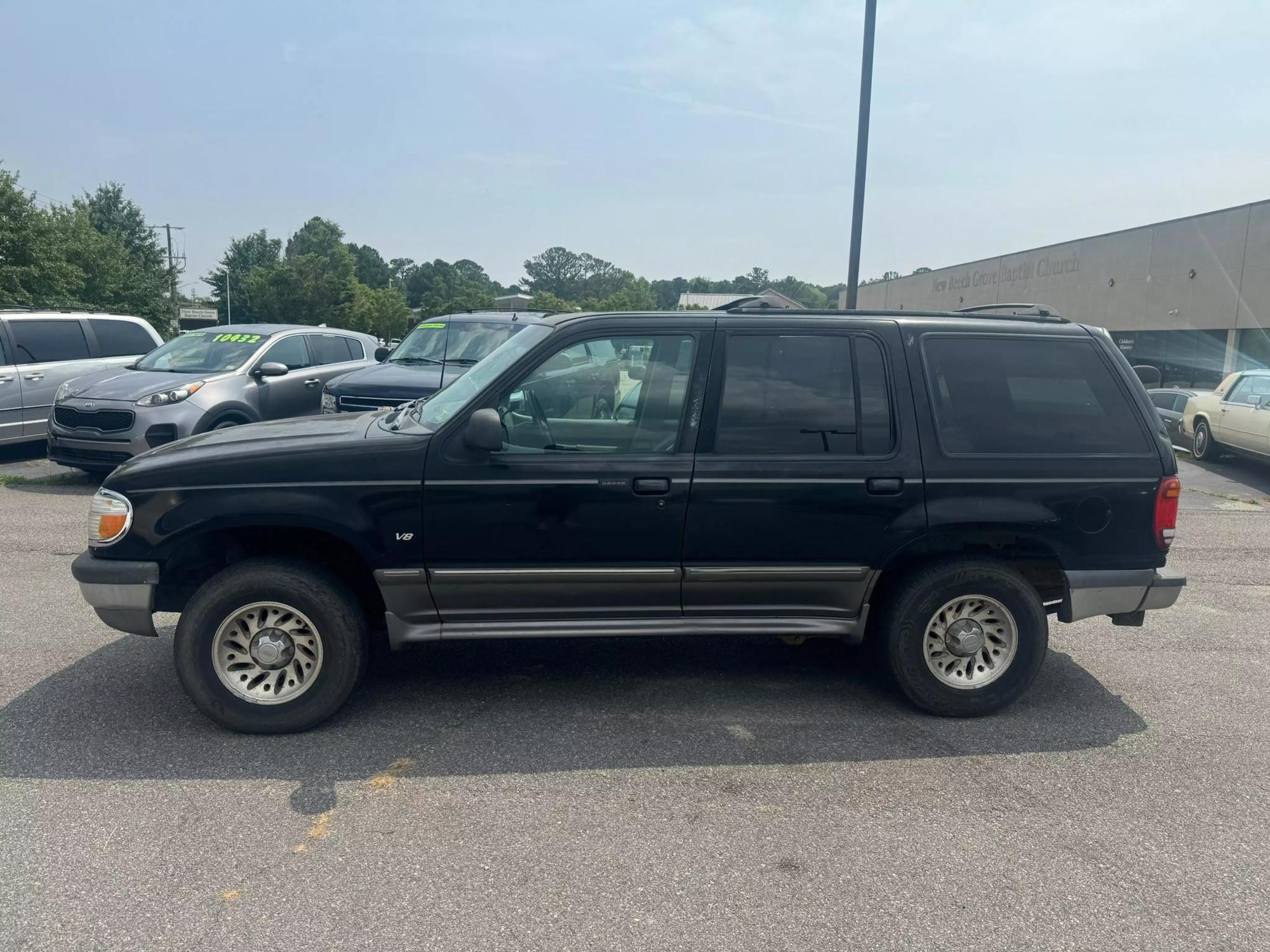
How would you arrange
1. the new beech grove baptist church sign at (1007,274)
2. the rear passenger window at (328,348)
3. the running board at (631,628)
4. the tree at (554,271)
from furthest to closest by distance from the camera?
1. the tree at (554,271)
2. the new beech grove baptist church sign at (1007,274)
3. the rear passenger window at (328,348)
4. the running board at (631,628)

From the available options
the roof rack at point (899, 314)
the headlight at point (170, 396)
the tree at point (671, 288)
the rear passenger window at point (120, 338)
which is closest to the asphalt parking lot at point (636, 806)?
the roof rack at point (899, 314)

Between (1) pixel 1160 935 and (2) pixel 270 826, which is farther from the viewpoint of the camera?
(2) pixel 270 826

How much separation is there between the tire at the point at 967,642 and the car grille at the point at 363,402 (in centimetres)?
668

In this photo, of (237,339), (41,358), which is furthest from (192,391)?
(41,358)

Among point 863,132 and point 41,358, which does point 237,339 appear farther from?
point 863,132

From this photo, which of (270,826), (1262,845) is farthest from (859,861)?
(270,826)

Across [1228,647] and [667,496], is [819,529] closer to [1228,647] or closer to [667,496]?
[667,496]

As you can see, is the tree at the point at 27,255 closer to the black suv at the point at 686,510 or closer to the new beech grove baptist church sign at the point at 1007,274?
the black suv at the point at 686,510

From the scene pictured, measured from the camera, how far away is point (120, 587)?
438 cm

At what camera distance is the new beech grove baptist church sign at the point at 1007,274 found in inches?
1512

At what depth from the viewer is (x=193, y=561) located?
4.57 meters

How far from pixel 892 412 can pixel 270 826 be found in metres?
3.17

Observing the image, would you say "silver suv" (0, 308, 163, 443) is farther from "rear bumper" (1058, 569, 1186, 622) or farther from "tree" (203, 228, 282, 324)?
"tree" (203, 228, 282, 324)

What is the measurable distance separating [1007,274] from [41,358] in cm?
3907
